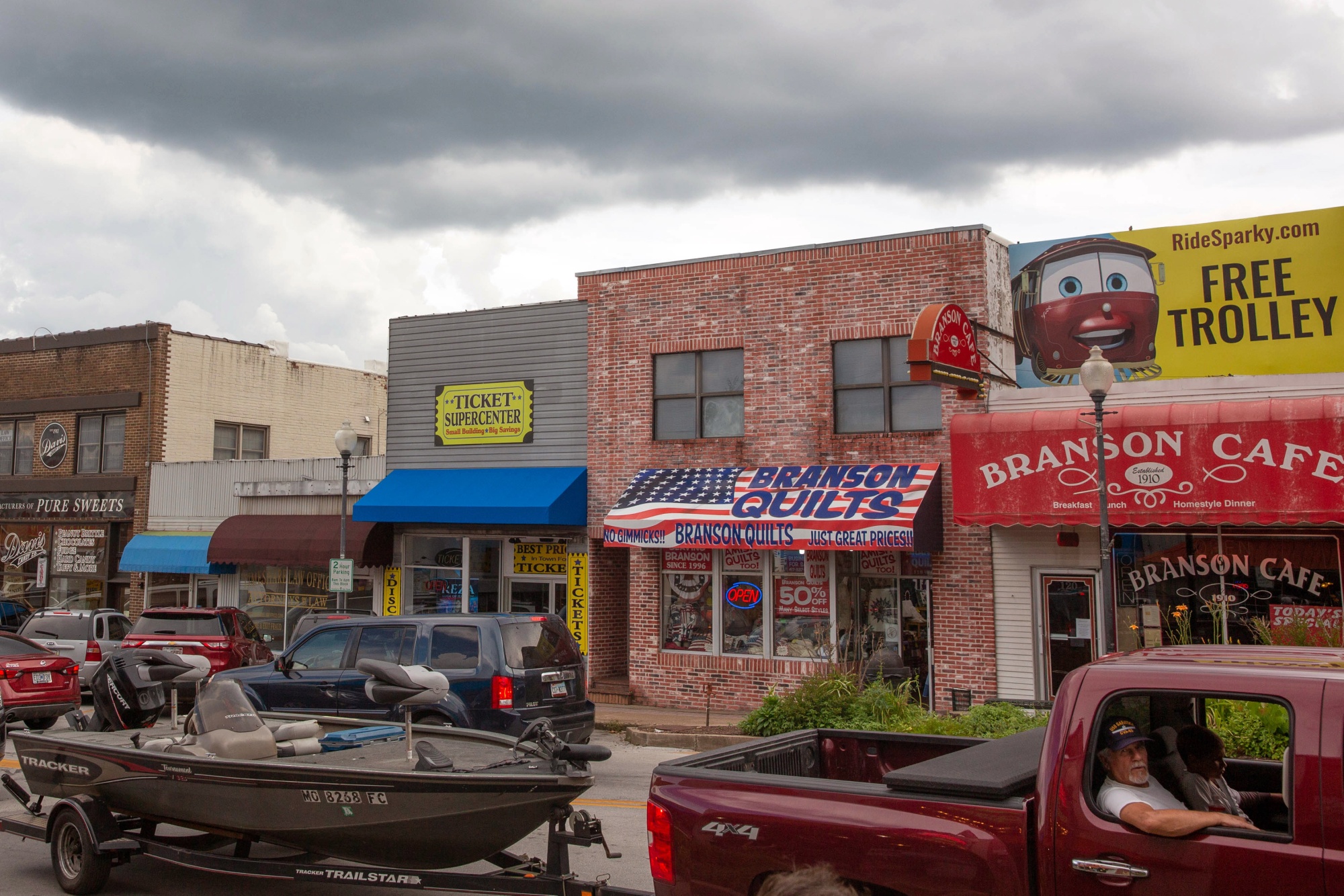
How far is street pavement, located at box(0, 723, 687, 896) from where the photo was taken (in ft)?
24.8

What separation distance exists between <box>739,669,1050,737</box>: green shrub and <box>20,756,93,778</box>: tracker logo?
666cm

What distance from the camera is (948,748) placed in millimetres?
5871

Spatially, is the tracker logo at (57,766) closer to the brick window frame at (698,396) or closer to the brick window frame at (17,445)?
the brick window frame at (698,396)

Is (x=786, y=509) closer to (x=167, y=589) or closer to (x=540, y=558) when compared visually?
(x=540, y=558)

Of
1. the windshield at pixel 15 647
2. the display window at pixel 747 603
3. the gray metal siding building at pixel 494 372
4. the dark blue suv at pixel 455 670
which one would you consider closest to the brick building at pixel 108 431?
the gray metal siding building at pixel 494 372

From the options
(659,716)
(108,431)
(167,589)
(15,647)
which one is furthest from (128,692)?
(108,431)

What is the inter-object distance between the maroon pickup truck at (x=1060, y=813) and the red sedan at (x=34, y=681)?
12.7 metres

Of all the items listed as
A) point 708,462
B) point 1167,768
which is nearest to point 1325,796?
point 1167,768

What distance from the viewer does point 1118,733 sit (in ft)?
13.5

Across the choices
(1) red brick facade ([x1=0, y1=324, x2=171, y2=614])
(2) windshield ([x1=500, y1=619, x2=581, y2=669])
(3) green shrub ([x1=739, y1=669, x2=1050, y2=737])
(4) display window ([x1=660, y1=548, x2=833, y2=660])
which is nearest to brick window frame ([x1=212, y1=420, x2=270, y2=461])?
(1) red brick facade ([x1=0, y1=324, x2=171, y2=614])

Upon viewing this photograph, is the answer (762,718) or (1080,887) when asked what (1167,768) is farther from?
(762,718)

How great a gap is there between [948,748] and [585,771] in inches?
79.3

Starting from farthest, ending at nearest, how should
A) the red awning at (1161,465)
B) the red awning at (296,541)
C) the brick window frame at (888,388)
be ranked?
the red awning at (296,541) → the brick window frame at (888,388) → the red awning at (1161,465)

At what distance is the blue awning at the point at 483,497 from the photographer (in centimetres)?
1889
